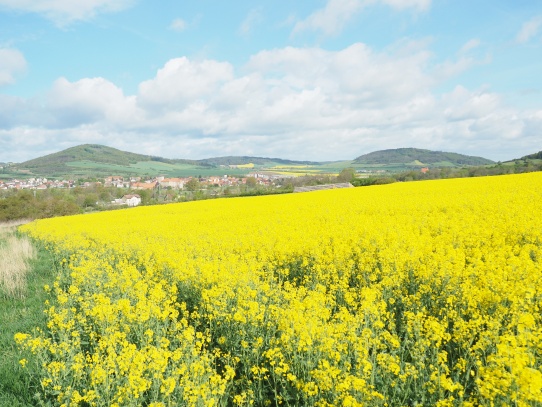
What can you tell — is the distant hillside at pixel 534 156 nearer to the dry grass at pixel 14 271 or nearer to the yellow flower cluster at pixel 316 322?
the yellow flower cluster at pixel 316 322

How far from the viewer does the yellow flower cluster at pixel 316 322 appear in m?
3.82

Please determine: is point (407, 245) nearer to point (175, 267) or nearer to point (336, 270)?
point (336, 270)

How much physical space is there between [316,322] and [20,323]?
6837 mm

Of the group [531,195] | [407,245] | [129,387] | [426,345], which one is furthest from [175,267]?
[531,195]

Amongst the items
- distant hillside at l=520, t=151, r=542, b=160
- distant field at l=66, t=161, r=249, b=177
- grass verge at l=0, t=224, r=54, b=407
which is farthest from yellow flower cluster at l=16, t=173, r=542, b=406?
distant field at l=66, t=161, r=249, b=177

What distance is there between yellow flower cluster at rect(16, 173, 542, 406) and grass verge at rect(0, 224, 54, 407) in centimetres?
28

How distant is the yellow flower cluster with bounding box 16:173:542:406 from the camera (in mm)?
3816

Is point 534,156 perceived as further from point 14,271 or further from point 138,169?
point 138,169

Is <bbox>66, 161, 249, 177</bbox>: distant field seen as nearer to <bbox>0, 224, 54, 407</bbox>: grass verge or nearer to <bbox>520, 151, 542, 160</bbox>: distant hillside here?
<bbox>520, 151, 542, 160</bbox>: distant hillside

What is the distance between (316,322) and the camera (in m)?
4.79

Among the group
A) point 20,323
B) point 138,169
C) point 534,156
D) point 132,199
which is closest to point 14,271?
point 20,323

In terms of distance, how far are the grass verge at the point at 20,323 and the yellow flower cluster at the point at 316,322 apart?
0.28 meters

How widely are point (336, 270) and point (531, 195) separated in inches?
515

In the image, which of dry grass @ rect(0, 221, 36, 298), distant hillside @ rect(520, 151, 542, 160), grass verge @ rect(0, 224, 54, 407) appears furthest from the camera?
distant hillside @ rect(520, 151, 542, 160)
